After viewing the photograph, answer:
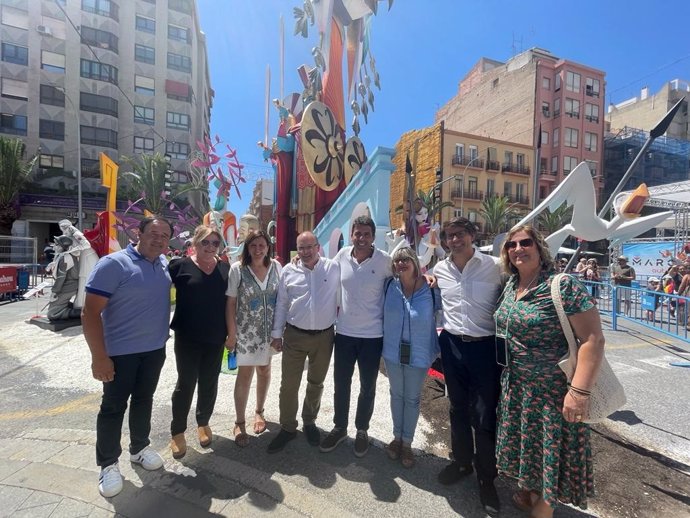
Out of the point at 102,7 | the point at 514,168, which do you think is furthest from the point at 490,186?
the point at 102,7

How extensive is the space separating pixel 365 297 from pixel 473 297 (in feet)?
2.61

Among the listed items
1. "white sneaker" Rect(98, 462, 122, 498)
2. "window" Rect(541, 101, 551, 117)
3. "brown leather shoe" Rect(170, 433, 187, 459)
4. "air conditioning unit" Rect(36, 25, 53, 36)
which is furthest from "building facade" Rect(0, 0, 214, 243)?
"window" Rect(541, 101, 551, 117)

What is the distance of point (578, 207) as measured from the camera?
11.9 feet

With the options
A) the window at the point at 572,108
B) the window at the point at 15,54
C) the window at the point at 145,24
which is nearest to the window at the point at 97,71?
the window at the point at 15,54

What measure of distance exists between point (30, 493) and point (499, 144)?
38.4m

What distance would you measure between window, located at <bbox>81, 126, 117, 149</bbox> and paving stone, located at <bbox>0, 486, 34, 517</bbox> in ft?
116

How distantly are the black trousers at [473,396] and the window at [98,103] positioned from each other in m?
37.5

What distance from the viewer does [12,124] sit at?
28.8 metres

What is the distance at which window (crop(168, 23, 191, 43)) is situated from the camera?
112 feet

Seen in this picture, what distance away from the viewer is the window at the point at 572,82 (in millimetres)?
34500

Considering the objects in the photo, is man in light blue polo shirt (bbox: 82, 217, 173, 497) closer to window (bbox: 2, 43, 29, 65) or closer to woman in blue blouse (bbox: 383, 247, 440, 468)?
woman in blue blouse (bbox: 383, 247, 440, 468)

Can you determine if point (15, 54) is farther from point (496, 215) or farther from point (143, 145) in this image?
point (496, 215)

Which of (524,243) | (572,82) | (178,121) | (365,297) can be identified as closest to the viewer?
(524,243)

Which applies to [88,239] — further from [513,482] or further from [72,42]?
[72,42]
